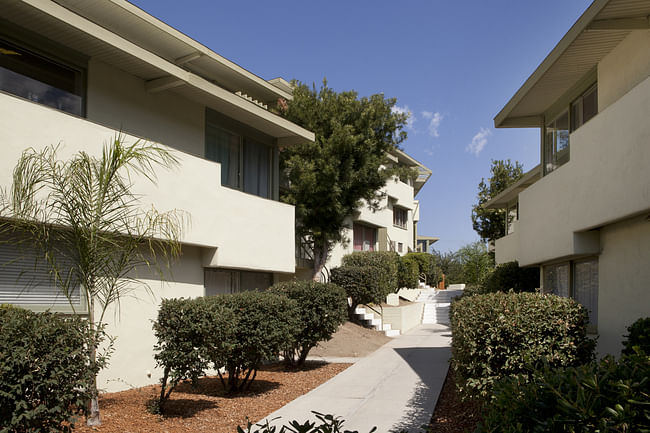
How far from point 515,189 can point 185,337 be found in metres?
17.0

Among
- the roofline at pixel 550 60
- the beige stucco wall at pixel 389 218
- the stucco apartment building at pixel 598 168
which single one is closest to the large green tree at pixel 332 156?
the beige stucco wall at pixel 389 218

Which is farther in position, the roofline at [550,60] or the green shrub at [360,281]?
the green shrub at [360,281]

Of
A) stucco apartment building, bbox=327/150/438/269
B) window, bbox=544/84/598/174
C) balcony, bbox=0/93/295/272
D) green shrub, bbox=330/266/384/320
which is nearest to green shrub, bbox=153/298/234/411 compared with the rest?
balcony, bbox=0/93/295/272

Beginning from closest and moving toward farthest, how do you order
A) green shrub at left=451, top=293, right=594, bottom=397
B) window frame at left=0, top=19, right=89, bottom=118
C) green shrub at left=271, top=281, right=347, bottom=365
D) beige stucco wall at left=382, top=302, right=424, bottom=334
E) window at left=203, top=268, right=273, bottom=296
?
green shrub at left=451, top=293, right=594, bottom=397 < window frame at left=0, top=19, right=89, bottom=118 < green shrub at left=271, top=281, right=347, bottom=365 < window at left=203, top=268, right=273, bottom=296 < beige stucco wall at left=382, top=302, right=424, bottom=334

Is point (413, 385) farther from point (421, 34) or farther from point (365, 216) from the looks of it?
point (365, 216)

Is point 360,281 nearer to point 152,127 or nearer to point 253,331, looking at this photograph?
point 152,127

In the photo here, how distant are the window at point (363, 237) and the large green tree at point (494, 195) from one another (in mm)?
6671

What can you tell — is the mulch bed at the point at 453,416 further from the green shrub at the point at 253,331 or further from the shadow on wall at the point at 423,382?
the green shrub at the point at 253,331

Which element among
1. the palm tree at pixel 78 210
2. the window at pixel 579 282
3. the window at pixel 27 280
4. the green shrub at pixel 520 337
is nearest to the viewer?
the green shrub at pixel 520 337

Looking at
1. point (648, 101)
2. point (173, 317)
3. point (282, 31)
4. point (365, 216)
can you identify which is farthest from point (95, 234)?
point (365, 216)

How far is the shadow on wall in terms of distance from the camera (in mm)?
8023

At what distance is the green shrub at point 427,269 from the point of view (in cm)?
3838

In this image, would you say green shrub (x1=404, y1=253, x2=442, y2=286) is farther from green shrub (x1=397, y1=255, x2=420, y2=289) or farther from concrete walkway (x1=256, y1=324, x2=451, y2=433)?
concrete walkway (x1=256, y1=324, x2=451, y2=433)

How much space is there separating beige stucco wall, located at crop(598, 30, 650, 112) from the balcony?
322 inches
